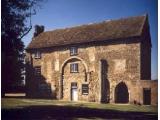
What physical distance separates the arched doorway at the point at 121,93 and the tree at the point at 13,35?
204cm

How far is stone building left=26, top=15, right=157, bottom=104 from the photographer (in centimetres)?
580

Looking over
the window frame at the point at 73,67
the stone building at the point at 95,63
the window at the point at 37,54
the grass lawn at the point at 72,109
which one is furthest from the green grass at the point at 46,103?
the window at the point at 37,54

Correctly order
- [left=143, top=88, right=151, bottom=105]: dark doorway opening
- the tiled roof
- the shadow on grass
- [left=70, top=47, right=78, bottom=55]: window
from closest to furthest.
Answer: [left=143, top=88, right=151, bottom=105]: dark doorway opening, the shadow on grass, the tiled roof, [left=70, top=47, right=78, bottom=55]: window

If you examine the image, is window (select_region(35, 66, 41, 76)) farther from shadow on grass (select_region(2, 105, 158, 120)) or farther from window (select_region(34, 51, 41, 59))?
shadow on grass (select_region(2, 105, 158, 120))

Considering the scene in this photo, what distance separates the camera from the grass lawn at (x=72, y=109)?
5.71 metres

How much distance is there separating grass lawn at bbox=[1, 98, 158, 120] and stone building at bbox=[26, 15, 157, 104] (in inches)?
5.5

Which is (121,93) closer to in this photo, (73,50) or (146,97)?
(146,97)

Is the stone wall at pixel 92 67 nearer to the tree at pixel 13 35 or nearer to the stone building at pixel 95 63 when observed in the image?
the stone building at pixel 95 63

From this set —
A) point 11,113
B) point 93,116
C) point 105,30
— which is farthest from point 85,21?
point 11,113

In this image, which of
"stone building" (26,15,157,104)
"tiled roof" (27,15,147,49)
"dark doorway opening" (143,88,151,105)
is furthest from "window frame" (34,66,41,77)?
"dark doorway opening" (143,88,151,105)

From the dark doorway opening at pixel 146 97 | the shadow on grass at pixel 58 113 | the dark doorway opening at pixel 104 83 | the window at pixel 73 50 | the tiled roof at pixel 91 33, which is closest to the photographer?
the dark doorway opening at pixel 146 97

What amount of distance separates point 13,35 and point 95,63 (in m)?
1.83

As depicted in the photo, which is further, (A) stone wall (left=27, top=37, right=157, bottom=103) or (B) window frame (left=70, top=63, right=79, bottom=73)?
(B) window frame (left=70, top=63, right=79, bottom=73)

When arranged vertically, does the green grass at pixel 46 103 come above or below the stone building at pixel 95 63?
below
